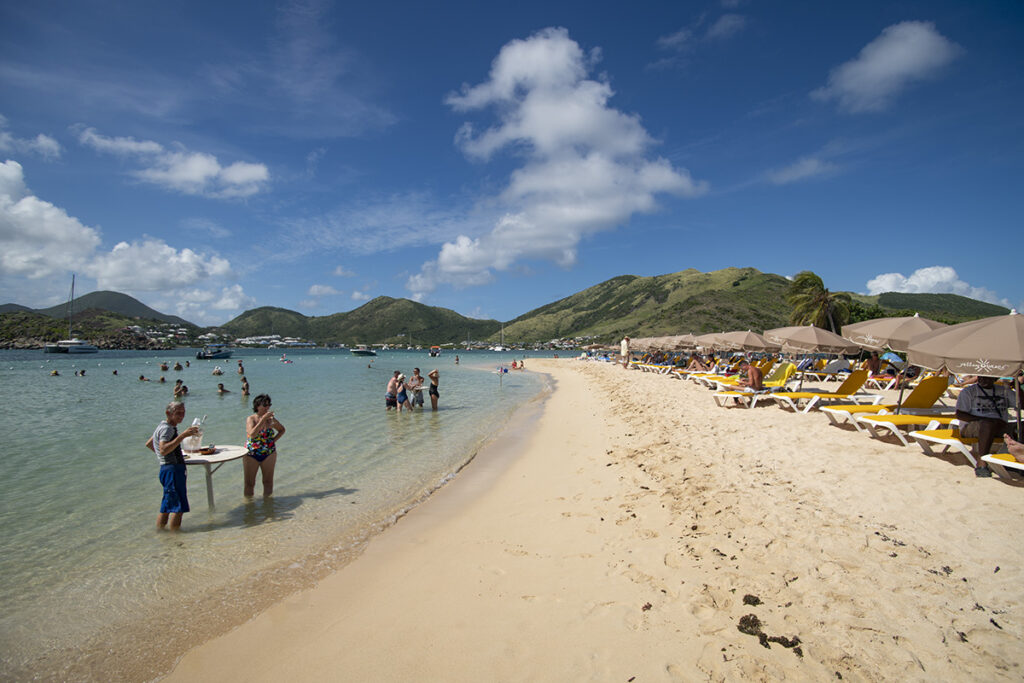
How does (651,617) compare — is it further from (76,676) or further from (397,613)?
(76,676)

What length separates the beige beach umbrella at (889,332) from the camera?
394 inches

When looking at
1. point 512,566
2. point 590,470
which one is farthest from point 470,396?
point 512,566

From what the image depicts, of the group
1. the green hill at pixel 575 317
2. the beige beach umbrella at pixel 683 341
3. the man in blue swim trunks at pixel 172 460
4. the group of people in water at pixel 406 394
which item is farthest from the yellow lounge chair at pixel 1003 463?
the green hill at pixel 575 317

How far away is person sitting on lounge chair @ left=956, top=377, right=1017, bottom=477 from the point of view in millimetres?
5719

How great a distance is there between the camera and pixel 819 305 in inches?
1820

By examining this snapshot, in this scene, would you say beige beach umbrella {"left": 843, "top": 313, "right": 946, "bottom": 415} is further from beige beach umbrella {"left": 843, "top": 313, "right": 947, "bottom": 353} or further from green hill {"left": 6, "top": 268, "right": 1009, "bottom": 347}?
green hill {"left": 6, "top": 268, "right": 1009, "bottom": 347}

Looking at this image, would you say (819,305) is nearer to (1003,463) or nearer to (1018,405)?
(1018,405)

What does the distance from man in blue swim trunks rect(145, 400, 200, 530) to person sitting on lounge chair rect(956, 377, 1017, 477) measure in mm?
9566

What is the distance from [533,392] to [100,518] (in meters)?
19.7

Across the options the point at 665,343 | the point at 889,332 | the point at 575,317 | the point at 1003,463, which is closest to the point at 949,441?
the point at 1003,463

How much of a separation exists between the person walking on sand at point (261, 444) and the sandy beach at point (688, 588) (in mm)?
2336

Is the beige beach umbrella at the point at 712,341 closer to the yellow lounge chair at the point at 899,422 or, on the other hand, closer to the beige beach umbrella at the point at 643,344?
the yellow lounge chair at the point at 899,422

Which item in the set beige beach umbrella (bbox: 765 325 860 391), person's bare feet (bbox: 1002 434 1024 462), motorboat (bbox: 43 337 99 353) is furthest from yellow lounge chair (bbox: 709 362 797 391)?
motorboat (bbox: 43 337 99 353)

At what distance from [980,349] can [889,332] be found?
227 inches
